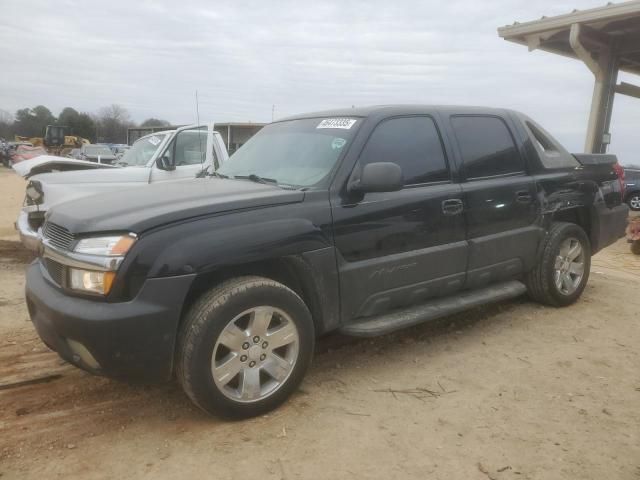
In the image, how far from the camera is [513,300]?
207 inches

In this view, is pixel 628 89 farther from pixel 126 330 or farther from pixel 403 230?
pixel 126 330

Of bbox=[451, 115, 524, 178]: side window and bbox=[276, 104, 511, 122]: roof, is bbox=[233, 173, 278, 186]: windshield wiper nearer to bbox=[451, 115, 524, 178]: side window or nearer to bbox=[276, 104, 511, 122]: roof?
bbox=[276, 104, 511, 122]: roof

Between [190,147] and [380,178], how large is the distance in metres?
4.97

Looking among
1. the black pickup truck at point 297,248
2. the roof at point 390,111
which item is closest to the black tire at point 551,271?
the black pickup truck at point 297,248

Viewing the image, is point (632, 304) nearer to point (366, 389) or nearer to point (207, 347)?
point (366, 389)

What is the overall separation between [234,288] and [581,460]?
1944 mm

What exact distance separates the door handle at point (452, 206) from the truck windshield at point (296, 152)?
2.84 feet

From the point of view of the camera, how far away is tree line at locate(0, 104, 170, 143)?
6075 centimetres

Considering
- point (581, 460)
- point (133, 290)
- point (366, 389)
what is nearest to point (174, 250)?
point (133, 290)

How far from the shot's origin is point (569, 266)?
197 inches

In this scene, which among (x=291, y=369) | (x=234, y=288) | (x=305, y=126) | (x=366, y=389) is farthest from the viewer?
(x=305, y=126)

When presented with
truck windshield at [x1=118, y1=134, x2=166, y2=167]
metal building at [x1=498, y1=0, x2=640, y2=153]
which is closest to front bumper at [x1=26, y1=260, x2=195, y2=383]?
truck windshield at [x1=118, y1=134, x2=166, y2=167]

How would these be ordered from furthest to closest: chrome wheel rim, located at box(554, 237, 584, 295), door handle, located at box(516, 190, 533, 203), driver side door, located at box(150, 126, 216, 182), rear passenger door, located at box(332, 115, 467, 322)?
driver side door, located at box(150, 126, 216, 182), chrome wheel rim, located at box(554, 237, 584, 295), door handle, located at box(516, 190, 533, 203), rear passenger door, located at box(332, 115, 467, 322)

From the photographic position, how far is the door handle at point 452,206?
384cm
